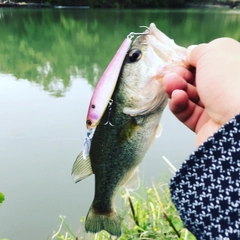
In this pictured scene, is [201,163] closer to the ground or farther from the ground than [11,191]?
farther from the ground

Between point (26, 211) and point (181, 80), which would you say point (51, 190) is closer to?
point (26, 211)

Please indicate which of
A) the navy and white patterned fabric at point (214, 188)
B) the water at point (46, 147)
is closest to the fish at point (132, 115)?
the navy and white patterned fabric at point (214, 188)

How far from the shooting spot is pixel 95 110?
1.10 m

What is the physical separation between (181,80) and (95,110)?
1.04 feet

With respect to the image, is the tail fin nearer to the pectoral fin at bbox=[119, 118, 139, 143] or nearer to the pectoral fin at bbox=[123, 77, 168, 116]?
the pectoral fin at bbox=[119, 118, 139, 143]

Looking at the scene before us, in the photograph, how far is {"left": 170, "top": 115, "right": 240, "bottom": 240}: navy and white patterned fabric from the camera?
837 mm

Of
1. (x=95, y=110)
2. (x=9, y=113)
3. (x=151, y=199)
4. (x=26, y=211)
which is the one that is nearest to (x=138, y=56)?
(x=95, y=110)

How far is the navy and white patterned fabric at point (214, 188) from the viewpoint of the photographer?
0.84 m

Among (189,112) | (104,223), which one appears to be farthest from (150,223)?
(189,112)

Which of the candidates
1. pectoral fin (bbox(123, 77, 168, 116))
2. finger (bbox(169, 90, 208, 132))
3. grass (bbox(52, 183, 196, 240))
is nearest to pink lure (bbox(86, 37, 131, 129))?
pectoral fin (bbox(123, 77, 168, 116))

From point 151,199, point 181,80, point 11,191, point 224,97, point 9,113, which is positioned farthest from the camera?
point 9,113

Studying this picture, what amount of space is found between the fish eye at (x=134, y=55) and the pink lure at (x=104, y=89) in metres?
0.04

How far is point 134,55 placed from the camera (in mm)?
1165

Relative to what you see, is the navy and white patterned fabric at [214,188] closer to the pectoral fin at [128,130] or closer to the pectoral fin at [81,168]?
the pectoral fin at [128,130]
